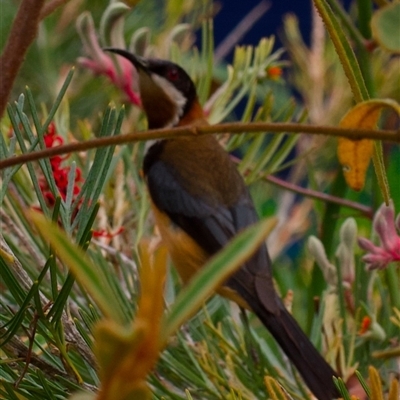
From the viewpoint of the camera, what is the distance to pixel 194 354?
16.9 inches

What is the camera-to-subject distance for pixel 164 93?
1.13m

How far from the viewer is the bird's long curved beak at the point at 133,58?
65 cm

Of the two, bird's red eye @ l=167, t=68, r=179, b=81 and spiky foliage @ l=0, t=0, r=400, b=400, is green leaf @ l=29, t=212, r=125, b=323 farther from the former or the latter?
bird's red eye @ l=167, t=68, r=179, b=81

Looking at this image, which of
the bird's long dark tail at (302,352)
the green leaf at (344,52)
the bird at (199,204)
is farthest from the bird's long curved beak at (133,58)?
the green leaf at (344,52)

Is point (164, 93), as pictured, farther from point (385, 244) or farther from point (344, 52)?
point (344, 52)

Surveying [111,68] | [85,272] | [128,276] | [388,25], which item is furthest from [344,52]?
[111,68]

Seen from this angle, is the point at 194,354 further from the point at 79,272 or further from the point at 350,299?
the point at 79,272

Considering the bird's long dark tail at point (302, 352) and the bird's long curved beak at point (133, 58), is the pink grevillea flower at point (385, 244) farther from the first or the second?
the bird's long curved beak at point (133, 58)

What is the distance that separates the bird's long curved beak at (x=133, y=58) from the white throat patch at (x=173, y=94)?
0.05m

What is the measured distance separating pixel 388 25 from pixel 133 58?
0.62 metres

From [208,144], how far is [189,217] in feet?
0.42

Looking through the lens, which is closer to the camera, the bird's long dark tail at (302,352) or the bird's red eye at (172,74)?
the bird's long dark tail at (302,352)

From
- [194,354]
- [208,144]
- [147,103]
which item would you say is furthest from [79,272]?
[147,103]

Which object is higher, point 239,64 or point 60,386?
point 239,64
